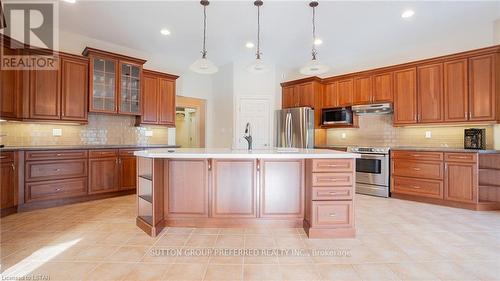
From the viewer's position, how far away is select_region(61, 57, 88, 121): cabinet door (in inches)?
143

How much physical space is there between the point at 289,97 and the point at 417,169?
9.55ft

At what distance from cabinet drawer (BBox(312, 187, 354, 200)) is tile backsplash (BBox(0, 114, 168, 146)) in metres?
3.80

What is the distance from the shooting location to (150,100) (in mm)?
4582

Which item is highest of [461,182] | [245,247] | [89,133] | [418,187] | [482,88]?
[482,88]

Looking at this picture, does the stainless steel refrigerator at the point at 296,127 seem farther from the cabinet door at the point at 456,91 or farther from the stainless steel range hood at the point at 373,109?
the cabinet door at the point at 456,91

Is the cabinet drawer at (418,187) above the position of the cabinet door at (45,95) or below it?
below

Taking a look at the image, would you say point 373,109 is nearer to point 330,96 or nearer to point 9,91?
point 330,96

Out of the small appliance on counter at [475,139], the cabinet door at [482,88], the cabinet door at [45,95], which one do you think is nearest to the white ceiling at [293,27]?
the cabinet door at [482,88]

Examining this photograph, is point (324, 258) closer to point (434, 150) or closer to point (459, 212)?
point (459, 212)

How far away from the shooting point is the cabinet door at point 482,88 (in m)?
3.43

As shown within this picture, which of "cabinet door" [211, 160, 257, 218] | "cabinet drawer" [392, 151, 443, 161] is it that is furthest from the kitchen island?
"cabinet drawer" [392, 151, 443, 161]

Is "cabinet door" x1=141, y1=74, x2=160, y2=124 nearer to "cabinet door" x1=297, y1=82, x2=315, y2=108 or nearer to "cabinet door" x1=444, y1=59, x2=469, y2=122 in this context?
"cabinet door" x1=297, y1=82, x2=315, y2=108

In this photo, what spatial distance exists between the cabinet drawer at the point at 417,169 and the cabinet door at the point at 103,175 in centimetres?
487

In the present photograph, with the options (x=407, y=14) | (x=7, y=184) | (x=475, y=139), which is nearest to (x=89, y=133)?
(x=7, y=184)
